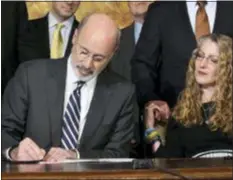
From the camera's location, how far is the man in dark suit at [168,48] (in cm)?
235

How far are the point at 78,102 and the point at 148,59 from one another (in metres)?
0.40

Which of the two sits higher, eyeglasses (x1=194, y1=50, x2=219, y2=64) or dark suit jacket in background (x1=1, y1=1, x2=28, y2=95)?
dark suit jacket in background (x1=1, y1=1, x2=28, y2=95)

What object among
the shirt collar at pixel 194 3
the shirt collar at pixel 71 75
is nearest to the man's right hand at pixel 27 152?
the shirt collar at pixel 71 75

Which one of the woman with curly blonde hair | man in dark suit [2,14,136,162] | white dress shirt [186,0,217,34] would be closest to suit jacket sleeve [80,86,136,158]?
man in dark suit [2,14,136,162]

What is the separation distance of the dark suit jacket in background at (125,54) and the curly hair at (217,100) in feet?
1.18

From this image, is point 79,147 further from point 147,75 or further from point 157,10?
point 157,10

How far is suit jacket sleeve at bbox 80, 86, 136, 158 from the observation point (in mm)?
1976

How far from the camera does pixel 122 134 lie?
205 cm

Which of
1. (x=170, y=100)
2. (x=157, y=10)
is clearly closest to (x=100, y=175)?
(x=170, y=100)

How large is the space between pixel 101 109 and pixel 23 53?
45 centimetres

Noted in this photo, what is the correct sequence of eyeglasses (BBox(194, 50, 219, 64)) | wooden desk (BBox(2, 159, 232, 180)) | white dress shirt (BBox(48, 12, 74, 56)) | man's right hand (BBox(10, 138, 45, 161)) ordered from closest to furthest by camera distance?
wooden desk (BBox(2, 159, 232, 180))
man's right hand (BBox(10, 138, 45, 161))
eyeglasses (BBox(194, 50, 219, 64))
white dress shirt (BBox(48, 12, 74, 56))

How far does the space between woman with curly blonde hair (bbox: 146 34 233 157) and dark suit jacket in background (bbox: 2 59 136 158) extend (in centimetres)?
14

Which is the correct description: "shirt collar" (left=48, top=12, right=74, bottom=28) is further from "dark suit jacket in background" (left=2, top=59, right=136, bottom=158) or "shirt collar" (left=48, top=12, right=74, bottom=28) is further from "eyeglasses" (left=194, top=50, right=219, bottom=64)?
"eyeglasses" (left=194, top=50, right=219, bottom=64)

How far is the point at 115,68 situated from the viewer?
238 centimetres
